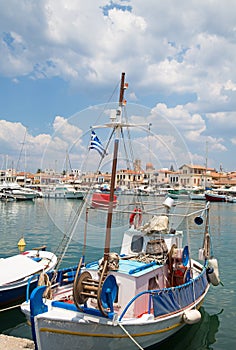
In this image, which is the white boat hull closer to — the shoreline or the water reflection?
the shoreline

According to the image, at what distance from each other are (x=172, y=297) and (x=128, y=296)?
1591mm

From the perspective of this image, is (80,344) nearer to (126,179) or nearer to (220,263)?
(126,179)

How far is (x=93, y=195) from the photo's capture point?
12.0 meters

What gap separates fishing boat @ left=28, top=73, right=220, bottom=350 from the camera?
8.84m

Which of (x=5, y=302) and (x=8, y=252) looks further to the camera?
(x=8, y=252)

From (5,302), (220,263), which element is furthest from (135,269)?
(220,263)

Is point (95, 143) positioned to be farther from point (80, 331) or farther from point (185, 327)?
point (185, 327)

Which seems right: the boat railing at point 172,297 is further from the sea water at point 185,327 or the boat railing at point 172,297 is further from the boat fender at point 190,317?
the sea water at point 185,327

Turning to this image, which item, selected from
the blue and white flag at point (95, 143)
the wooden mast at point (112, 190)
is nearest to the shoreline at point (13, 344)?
the wooden mast at point (112, 190)

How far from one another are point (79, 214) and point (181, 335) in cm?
571

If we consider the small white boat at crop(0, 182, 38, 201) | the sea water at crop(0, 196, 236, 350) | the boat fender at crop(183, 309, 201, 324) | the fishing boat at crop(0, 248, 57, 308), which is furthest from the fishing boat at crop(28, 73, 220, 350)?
the small white boat at crop(0, 182, 38, 201)

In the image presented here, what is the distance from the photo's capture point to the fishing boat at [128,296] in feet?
29.0

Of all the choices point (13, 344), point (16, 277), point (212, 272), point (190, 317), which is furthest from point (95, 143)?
point (212, 272)

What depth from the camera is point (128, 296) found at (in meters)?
10.4
